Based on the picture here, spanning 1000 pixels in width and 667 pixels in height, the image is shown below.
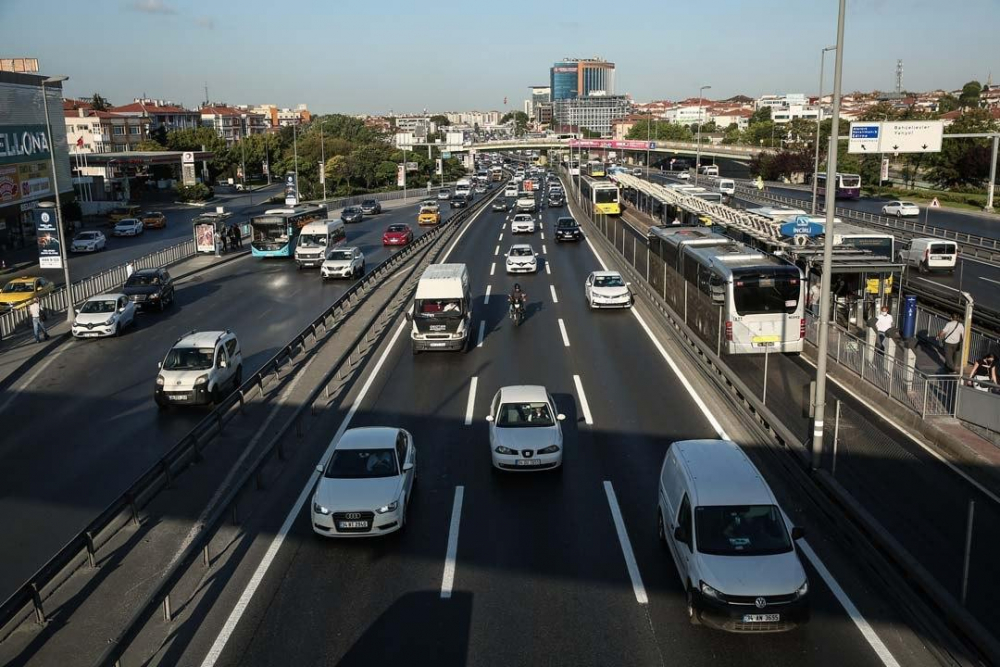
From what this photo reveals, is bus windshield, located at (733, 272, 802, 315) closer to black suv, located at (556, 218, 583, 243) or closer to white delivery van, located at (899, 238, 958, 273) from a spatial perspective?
white delivery van, located at (899, 238, 958, 273)

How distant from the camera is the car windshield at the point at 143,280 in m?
34.5

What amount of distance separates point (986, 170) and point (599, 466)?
78.1 meters

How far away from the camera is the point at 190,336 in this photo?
2198 centimetres

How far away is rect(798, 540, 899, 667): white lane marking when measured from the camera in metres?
9.79

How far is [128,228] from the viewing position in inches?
2450

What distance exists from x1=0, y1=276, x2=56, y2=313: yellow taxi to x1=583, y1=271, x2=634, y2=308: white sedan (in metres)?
22.6

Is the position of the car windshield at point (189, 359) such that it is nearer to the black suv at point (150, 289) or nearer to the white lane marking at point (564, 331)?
the white lane marking at point (564, 331)

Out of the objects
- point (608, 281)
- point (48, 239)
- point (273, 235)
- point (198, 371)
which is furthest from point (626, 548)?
point (273, 235)

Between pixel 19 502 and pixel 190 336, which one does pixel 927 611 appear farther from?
pixel 190 336

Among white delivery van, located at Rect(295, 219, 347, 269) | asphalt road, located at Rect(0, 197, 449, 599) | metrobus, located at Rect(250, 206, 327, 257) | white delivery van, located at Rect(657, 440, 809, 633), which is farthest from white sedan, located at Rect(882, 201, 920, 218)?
white delivery van, located at Rect(657, 440, 809, 633)

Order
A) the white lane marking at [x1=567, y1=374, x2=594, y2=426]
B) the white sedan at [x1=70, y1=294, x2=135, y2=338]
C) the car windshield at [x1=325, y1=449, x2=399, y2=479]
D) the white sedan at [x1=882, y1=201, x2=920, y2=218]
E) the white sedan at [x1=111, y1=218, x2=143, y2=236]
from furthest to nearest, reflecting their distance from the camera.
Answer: the white sedan at [x1=111, y1=218, x2=143, y2=236]
the white sedan at [x1=882, y1=201, x2=920, y2=218]
the white sedan at [x1=70, y1=294, x2=135, y2=338]
the white lane marking at [x1=567, y1=374, x2=594, y2=426]
the car windshield at [x1=325, y1=449, x2=399, y2=479]

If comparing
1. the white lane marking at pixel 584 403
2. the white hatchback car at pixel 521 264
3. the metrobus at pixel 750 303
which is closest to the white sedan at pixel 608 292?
the metrobus at pixel 750 303

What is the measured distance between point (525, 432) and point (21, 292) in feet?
93.2

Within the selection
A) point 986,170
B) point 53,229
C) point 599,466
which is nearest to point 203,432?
point 599,466
